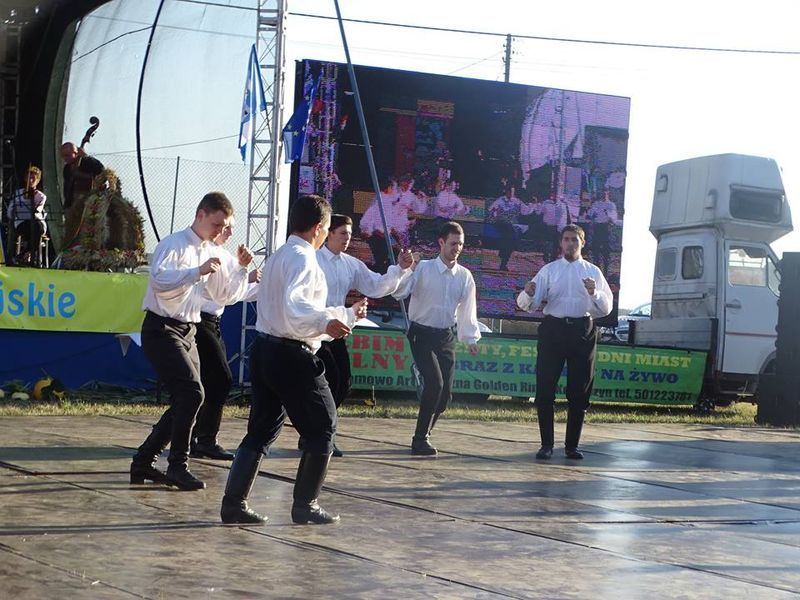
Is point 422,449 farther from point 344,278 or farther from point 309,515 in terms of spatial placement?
point 309,515

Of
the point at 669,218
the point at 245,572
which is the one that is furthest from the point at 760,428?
the point at 245,572

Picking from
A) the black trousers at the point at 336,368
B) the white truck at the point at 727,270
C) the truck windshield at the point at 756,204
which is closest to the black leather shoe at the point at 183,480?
the black trousers at the point at 336,368

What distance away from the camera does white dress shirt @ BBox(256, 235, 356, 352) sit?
6.16m

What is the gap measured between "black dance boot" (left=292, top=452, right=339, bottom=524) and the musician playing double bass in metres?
11.7

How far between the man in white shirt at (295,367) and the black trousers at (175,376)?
1.04 meters

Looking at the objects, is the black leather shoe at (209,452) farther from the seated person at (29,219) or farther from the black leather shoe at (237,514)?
the seated person at (29,219)

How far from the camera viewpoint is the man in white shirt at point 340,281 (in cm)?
943

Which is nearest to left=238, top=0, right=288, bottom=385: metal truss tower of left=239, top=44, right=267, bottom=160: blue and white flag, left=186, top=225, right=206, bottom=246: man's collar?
left=239, top=44, right=267, bottom=160: blue and white flag

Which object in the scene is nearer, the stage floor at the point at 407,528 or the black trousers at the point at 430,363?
the stage floor at the point at 407,528

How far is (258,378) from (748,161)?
530 inches

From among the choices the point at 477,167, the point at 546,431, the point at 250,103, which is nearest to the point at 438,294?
the point at 546,431

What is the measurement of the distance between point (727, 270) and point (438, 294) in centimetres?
909

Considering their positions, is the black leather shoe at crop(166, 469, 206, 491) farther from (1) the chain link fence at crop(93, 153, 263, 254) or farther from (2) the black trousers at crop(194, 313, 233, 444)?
(1) the chain link fence at crop(93, 153, 263, 254)

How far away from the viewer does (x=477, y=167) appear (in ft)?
59.9
